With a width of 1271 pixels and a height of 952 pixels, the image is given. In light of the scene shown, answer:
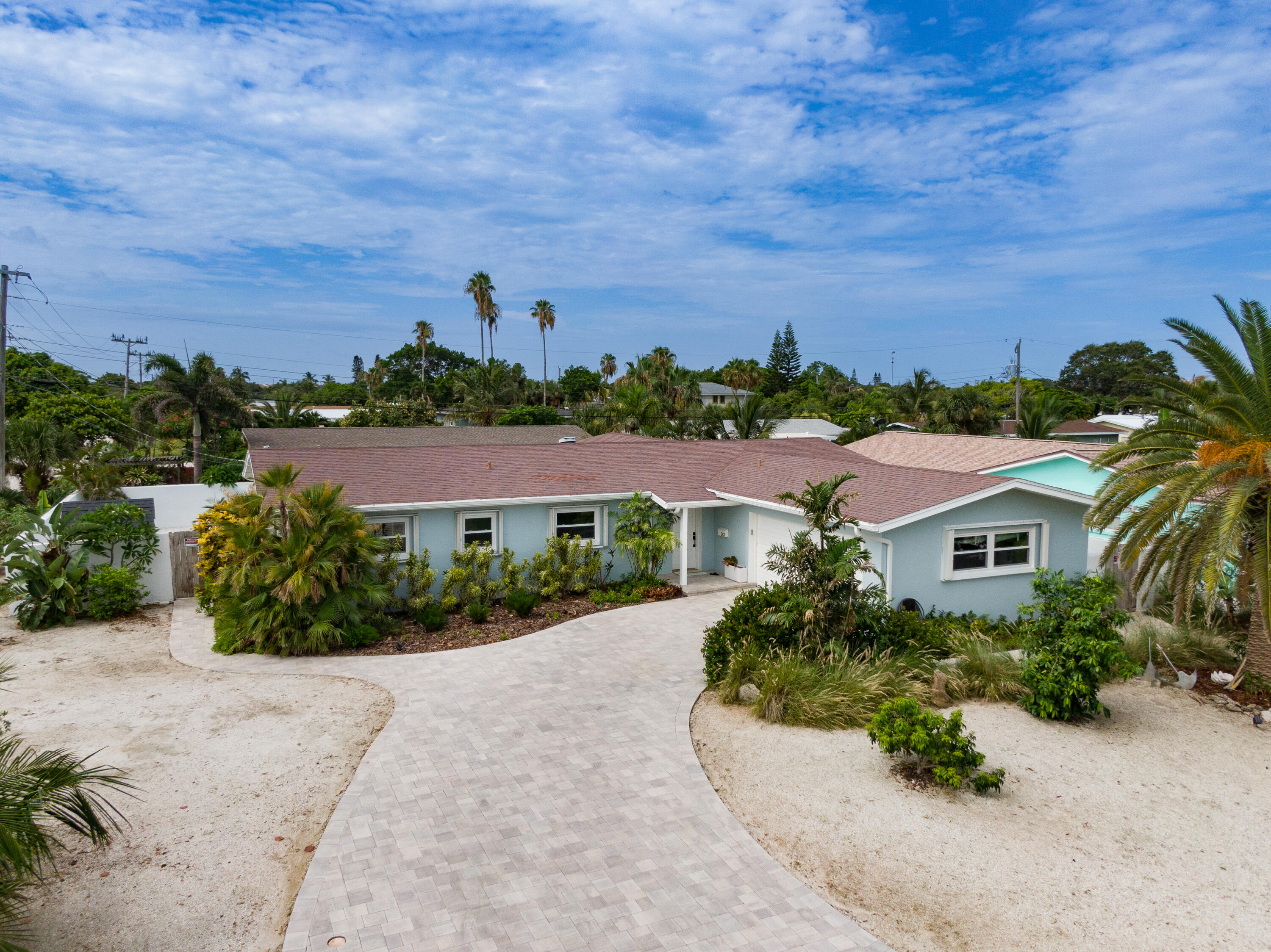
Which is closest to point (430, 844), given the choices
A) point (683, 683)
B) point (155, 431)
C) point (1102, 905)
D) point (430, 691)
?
point (430, 691)

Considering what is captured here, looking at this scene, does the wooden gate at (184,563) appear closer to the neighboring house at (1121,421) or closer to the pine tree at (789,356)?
the neighboring house at (1121,421)

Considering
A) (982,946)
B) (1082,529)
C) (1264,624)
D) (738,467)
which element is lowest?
(982,946)

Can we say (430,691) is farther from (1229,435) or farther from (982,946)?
(1229,435)

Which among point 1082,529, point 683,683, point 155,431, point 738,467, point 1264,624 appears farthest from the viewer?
point 155,431

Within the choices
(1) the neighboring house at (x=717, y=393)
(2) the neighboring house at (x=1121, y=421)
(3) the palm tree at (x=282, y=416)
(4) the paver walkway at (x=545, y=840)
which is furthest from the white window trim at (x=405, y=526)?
(1) the neighboring house at (x=717, y=393)

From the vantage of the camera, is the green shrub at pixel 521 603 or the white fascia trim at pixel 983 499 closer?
the white fascia trim at pixel 983 499

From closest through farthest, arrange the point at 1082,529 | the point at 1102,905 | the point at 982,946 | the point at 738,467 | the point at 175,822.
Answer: the point at 982,946
the point at 1102,905
the point at 175,822
the point at 1082,529
the point at 738,467
